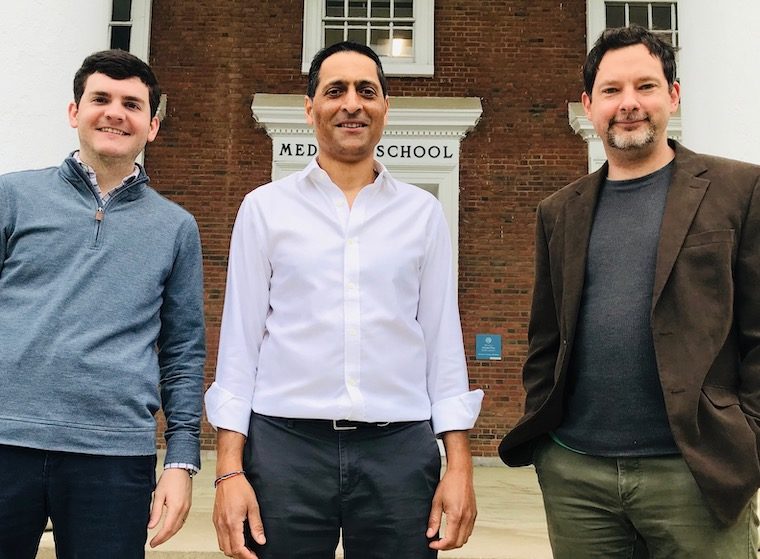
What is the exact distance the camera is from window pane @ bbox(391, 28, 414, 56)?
10102 millimetres

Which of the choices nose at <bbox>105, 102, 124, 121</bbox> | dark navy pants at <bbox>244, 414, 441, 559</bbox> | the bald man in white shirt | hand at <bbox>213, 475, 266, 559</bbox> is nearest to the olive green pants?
the bald man in white shirt

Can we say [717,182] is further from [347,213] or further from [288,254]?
[288,254]

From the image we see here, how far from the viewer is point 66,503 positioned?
7.23 feet

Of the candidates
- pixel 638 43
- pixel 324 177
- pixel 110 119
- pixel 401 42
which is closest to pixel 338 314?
pixel 324 177

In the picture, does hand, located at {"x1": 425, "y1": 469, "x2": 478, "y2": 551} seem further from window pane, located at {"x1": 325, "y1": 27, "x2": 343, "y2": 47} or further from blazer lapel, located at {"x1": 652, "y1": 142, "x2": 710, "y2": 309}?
window pane, located at {"x1": 325, "y1": 27, "x2": 343, "y2": 47}

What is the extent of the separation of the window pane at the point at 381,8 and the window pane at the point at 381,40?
0.22 metres

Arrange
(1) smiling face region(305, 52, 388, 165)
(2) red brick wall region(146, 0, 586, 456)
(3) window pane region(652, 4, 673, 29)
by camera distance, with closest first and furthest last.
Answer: (1) smiling face region(305, 52, 388, 165), (2) red brick wall region(146, 0, 586, 456), (3) window pane region(652, 4, 673, 29)

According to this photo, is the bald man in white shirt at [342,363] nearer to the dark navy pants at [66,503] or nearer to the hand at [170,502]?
the hand at [170,502]

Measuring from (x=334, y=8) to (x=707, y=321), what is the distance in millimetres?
8937

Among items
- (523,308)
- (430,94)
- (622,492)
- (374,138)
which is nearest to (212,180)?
(430,94)

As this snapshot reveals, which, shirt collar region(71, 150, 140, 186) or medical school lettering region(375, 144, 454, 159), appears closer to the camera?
shirt collar region(71, 150, 140, 186)

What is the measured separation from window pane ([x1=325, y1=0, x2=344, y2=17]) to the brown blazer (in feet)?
27.4

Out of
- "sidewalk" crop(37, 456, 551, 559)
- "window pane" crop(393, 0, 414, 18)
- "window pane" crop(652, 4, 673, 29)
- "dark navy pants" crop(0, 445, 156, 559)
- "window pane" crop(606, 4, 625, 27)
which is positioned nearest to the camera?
"dark navy pants" crop(0, 445, 156, 559)

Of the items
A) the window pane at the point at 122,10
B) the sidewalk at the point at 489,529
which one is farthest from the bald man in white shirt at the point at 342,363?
the window pane at the point at 122,10
